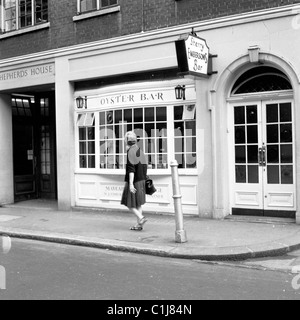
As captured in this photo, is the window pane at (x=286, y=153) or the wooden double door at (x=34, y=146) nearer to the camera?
the window pane at (x=286, y=153)

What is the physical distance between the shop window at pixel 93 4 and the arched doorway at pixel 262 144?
3940 millimetres

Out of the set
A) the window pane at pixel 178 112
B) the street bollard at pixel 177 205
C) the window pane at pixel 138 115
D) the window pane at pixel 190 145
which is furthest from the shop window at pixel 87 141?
the street bollard at pixel 177 205

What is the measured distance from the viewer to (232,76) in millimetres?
9477

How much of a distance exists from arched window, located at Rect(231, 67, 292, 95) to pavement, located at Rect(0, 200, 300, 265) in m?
2.69

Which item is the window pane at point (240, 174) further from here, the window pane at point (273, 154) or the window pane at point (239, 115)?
the window pane at point (239, 115)

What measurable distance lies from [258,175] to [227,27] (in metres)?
3.15

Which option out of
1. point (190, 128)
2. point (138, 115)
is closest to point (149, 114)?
point (138, 115)

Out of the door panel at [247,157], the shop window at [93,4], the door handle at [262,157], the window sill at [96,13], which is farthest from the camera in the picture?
the shop window at [93,4]

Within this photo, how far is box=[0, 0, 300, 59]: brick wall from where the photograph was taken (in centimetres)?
941

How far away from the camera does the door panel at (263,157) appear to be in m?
9.07

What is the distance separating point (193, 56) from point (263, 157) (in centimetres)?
252

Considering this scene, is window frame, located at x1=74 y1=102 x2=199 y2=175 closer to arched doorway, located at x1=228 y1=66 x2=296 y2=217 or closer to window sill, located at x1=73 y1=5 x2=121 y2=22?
arched doorway, located at x1=228 y1=66 x2=296 y2=217

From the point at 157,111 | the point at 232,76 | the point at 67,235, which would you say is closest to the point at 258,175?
the point at 232,76

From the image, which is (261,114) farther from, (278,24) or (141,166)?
(141,166)
